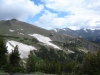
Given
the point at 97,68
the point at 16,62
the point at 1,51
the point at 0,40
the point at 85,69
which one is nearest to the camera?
the point at 85,69

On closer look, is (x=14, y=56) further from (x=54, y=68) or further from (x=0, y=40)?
(x=54, y=68)

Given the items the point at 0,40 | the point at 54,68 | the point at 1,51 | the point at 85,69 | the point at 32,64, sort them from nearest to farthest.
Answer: the point at 85,69
the point at 1,51
the point at 0,40
the point at 32,64
the point at 54,68

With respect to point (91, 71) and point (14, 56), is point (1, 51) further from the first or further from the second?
point (91, 71)

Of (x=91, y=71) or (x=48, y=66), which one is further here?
(x=48, y=66)

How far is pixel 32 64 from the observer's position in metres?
93.2

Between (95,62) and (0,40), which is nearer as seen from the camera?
(95,62)

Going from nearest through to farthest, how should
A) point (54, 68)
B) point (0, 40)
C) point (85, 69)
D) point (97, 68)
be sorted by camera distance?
point (85, 69) < point (97, 68) < point (0, 40) < point (54, 68)

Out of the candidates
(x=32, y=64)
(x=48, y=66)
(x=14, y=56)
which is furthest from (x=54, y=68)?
(x=14, y=56)

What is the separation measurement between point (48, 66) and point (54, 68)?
4.10 m

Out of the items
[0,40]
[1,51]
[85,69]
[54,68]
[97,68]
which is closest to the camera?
[85,69]

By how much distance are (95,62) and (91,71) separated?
15.0 feet

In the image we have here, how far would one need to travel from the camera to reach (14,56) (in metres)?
56.6

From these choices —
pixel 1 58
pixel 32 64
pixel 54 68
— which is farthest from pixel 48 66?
pixel 1 58

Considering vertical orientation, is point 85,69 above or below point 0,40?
below
